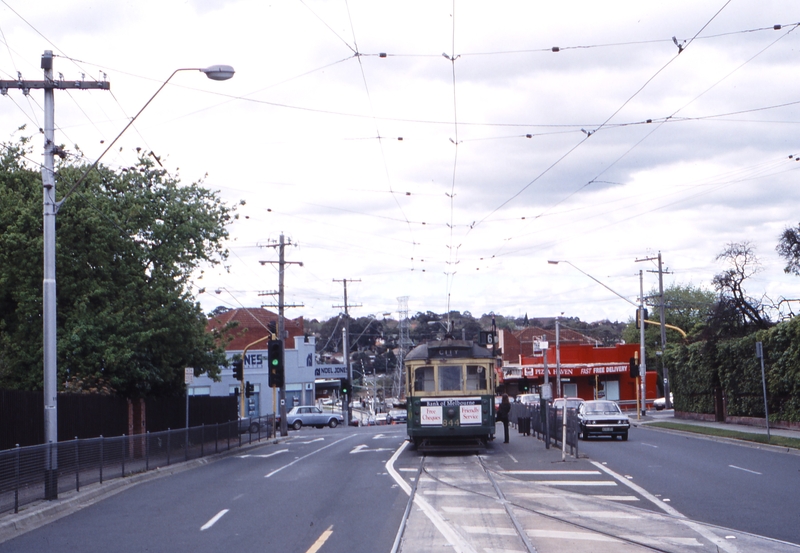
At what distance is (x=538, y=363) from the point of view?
76.3 m

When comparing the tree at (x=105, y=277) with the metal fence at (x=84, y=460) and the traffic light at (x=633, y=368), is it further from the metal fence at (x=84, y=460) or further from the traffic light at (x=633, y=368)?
the traffic light at (x=633, y=368)

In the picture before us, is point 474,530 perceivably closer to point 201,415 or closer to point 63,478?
point 63,478

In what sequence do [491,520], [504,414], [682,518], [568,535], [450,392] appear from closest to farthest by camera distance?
[568,535]
[682,518]
[491,520]
[450,392]
[504,414]

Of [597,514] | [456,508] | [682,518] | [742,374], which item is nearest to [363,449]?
[456,508]

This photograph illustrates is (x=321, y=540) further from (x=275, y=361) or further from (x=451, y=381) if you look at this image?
(x=275, y=361)

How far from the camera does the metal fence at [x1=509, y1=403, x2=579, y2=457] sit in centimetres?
2275

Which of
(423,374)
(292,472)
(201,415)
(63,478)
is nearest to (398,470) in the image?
(292,472)

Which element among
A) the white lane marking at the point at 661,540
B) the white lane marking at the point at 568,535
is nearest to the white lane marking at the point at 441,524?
the white lane marking at the point at 568,535

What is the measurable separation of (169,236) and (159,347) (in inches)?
153

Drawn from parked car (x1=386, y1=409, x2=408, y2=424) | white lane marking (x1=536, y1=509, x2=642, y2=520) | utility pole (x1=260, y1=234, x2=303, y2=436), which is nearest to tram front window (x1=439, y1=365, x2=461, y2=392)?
→ white lane marking (x1=536, y1=509, x2=642, y2=520)

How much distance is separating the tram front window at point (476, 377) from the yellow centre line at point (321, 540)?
529 inches

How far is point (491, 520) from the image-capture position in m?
12.1

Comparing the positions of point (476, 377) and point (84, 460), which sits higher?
point (476, 377)

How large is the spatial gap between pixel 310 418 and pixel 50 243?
140 ft
